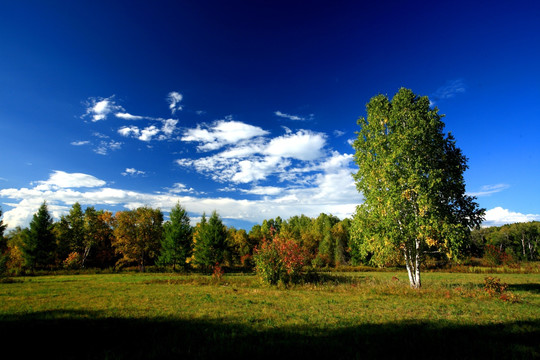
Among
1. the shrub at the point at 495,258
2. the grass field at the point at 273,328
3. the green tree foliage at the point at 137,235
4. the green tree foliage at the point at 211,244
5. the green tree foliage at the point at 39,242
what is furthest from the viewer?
A: the shrub at the point at 495,258

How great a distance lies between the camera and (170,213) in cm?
4991

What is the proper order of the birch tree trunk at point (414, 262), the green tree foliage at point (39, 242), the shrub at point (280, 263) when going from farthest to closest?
1. the green tree foliage at point (39, 242)
2. the shrub at point (280, 263)
3. the birch tree trunk at point (414, 262)

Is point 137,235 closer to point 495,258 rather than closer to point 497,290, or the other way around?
point 497,290

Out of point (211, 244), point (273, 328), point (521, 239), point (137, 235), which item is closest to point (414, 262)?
point (273, 328)

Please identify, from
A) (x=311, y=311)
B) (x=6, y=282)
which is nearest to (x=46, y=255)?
(x=6, y=282)

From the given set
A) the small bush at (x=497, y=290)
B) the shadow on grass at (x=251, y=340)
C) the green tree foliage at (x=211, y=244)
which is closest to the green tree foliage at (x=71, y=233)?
the green tree foliage at (x=211, y=244)

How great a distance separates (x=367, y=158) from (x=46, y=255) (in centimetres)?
6078

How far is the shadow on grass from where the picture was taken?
691 centimetres

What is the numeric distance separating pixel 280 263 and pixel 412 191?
46.0 ft

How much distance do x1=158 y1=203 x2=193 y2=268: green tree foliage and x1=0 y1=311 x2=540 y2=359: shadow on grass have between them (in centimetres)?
3870

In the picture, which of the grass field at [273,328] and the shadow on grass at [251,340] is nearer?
the shadow on grass at [251,340]

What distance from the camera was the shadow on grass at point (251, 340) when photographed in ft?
22.7

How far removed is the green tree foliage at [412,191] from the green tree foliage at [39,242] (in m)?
58.4

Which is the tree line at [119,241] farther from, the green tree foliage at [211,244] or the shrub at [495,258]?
the shrub at [495,258]
